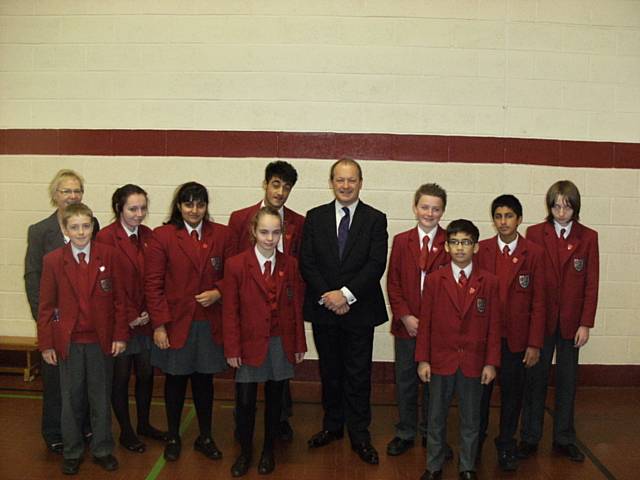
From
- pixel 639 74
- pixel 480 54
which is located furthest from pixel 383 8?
pixel 639 74

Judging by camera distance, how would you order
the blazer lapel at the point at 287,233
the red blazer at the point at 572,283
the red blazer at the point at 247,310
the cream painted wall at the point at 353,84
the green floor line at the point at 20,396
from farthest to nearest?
1. the cream painted wall at the point at 353,84
2. the green floor line at the point at 20,396
3. the blazer lapel at the point at 287,233
4. the red blazer at the point at 572,283
5. the red blazer at the point at 247,310

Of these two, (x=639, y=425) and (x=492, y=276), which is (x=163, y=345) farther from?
(x=639, y=425)

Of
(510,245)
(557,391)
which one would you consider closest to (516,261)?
(510,245)

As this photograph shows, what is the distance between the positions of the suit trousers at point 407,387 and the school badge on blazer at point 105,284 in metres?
1.64

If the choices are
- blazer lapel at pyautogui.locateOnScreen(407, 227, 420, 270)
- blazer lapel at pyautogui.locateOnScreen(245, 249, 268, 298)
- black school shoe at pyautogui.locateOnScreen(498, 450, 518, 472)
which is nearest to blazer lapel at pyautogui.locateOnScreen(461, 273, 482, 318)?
blazer lapel at pyautogui.locateOnScreen(407, 227, 420, 270)

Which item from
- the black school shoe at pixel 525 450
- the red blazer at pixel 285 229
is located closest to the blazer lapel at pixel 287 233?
the red blazer at pixel 285 229

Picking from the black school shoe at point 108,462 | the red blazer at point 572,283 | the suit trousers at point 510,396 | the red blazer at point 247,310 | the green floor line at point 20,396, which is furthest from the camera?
the green floor line at point 20,396

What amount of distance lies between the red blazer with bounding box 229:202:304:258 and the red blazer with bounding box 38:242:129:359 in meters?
0.82

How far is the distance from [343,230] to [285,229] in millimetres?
377

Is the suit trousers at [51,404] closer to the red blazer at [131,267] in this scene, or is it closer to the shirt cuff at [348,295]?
the red blazer at [131,267]

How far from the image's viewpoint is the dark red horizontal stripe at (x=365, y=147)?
16.5ft

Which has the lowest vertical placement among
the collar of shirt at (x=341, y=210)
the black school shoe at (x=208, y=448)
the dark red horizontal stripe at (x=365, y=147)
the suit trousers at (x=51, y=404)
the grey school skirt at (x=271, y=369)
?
the black school shoe at (x=208, y=448)

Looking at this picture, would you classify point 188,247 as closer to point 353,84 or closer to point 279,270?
point 279,270

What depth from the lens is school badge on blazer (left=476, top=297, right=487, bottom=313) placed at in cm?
335
